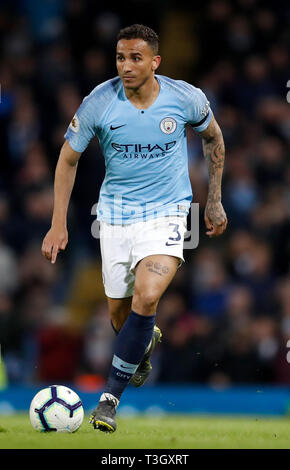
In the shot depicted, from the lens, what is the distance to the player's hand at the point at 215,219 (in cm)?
686

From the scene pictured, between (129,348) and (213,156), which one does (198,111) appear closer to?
(213,156)

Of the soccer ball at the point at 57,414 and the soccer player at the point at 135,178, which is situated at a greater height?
the soccer player at the point at 135,178

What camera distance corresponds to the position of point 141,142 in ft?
21.8

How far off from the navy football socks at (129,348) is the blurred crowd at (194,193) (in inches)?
171

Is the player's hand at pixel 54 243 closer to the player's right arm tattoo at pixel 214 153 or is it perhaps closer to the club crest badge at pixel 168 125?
the club crest badge at pixel 168 125

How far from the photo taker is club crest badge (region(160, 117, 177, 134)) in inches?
263

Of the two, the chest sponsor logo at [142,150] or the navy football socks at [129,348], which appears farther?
the chest sponsor logo at [142,150]

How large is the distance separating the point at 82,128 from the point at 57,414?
6.17 feet

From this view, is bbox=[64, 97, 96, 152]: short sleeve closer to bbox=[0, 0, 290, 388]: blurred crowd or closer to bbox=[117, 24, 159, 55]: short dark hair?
bbox=[117, 24, 159, 55]: short dark hair

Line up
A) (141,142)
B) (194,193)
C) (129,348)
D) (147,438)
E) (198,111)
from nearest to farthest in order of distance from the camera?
(147,438) < (129,348) < (141,142) < (198,111) < (194,193)

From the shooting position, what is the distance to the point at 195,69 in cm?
1475

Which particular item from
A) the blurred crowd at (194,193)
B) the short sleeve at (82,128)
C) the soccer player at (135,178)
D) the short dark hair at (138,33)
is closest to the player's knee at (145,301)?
the soccer player at (135,178)

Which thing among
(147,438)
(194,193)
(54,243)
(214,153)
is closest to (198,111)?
(214,153)

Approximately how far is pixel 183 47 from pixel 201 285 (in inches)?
190
